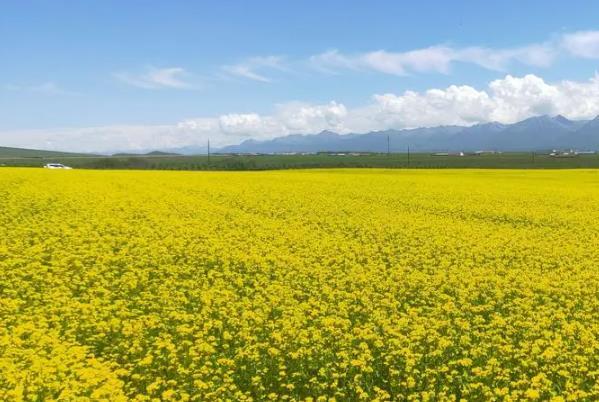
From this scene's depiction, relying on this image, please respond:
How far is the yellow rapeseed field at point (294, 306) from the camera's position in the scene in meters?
9.88

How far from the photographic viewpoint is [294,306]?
13703 mm

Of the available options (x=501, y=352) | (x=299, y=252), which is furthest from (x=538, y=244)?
(x=501, y=352)

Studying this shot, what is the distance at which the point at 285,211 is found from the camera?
29.3 metres

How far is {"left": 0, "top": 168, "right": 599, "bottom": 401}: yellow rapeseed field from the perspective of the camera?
32.4 ft

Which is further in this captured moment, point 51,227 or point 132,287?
point 51,227

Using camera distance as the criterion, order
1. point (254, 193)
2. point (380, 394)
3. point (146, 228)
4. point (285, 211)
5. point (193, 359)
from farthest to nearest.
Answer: point (254, 193), point (285, 211), point (146, 228), point (193, 359), point (380, 394)

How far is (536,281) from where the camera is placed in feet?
52.6

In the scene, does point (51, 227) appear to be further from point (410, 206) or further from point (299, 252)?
point (410, 206)

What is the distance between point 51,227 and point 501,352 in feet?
60.1

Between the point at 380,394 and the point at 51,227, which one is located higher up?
the point at 51,227

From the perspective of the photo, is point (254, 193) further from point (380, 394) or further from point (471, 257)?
point (380, 394)

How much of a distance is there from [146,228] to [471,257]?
42.5 ft

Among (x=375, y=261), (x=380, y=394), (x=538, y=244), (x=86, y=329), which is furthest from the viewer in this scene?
(x=538, y=244)

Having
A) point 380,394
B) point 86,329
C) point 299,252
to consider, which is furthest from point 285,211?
point 380,394
